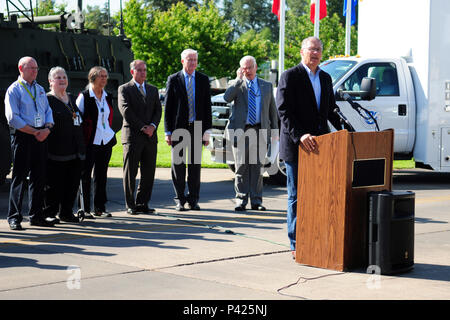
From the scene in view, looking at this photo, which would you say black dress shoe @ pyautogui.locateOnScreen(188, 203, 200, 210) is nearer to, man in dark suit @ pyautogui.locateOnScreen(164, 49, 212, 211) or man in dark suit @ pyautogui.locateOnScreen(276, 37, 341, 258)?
man in dark suit @ pyautogui.locateOnScreen(164, 49, 212, 211)

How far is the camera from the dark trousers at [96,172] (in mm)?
9734

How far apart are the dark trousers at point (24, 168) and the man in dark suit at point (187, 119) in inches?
82.1

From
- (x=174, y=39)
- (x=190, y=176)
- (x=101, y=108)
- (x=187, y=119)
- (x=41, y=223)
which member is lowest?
(x=41, y=223)

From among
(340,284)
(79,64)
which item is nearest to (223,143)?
(79,64)

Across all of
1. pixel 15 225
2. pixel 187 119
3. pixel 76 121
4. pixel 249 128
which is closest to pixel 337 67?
pixel 249 128

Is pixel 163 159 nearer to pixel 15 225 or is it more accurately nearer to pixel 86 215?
pixel 86 215

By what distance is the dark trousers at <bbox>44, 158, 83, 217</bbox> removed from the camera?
9195 mm

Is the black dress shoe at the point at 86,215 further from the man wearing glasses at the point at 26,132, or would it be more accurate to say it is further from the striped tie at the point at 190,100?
the striped tie at the point at 190,100

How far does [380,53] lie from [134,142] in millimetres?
6135

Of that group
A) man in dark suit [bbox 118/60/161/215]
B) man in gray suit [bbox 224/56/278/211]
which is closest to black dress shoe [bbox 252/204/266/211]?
man in gray suit [bbox 224/56/278/211]

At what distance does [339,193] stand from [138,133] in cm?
436

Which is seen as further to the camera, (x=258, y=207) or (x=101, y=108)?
(x=258, y=207)

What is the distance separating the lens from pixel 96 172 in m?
9.90

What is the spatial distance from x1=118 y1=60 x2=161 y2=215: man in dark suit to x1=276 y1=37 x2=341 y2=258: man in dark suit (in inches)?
138
